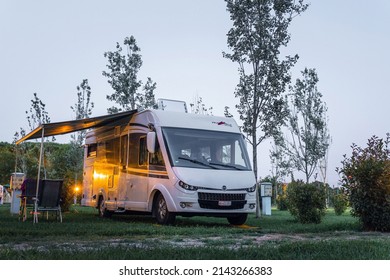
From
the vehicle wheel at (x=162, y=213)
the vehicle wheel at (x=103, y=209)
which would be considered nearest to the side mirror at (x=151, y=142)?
the vehicle wheel at (x=162, y=213)

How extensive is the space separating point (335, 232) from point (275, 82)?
7.08 meters

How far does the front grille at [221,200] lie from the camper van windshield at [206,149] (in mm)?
657

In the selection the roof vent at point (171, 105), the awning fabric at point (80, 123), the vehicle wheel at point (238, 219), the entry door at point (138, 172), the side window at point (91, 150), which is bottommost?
the vehicle wheel at point (238, 219)

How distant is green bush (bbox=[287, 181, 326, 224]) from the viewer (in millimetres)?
11594

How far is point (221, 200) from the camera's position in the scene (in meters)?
10.5

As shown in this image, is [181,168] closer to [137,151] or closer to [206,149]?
[206,149]

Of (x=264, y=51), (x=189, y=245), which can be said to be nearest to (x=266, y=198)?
(x=264, y=51)

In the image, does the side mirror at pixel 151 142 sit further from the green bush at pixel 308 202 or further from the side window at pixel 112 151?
the green bush at pixel 308 202

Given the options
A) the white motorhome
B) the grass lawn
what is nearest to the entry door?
the white motorhome

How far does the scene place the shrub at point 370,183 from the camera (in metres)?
9.08

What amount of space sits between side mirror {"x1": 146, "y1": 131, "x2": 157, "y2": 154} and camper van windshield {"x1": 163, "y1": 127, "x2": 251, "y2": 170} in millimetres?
248

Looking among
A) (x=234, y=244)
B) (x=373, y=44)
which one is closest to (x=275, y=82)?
(x=373, y=44)

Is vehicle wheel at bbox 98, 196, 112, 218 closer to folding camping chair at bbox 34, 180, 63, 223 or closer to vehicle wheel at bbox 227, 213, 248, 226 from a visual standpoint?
folding camping chair at bbox 34, 180, 63, 223

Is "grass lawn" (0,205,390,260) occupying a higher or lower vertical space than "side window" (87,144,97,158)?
lower
